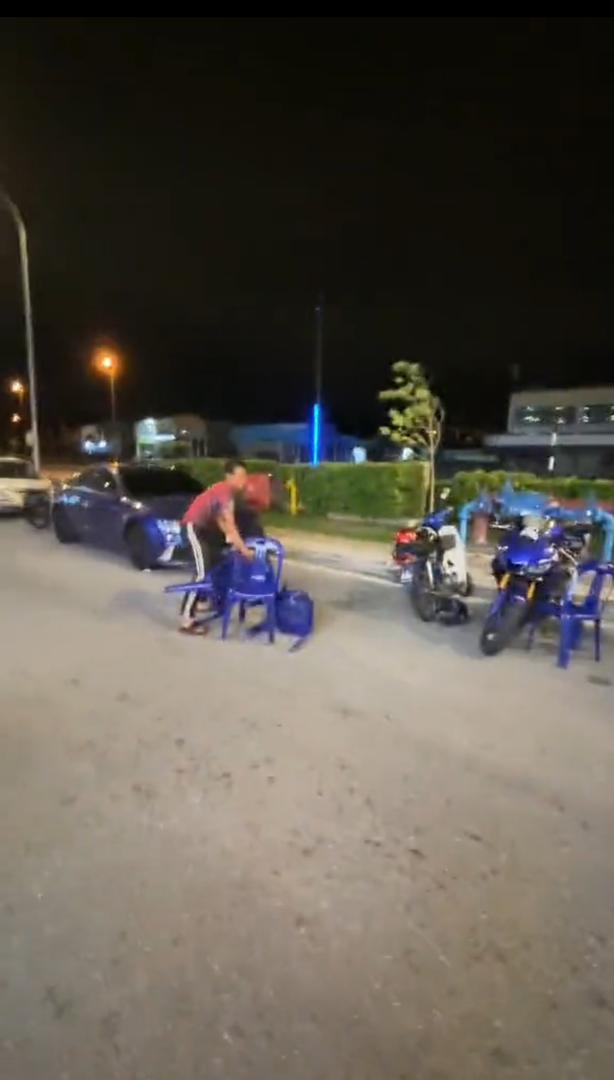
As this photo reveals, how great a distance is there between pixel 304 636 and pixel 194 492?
554 centimetres

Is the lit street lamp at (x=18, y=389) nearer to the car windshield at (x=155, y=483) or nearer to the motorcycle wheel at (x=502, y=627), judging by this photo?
the car windshield at (x=155, y=483)

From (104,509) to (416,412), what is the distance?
674 cm

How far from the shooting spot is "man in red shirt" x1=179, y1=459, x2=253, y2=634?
755 cm

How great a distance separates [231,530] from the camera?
7344 mm

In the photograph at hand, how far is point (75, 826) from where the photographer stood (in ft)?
12.7

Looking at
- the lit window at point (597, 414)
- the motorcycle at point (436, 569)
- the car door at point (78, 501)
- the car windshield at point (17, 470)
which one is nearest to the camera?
the motorcycle at point (436, 569)

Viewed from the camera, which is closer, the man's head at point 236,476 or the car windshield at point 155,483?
the man's head at point 236,476

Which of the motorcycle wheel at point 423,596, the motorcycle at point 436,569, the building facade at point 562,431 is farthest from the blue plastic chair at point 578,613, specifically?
the building facade at point 562,431

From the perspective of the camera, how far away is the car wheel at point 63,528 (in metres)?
14.2

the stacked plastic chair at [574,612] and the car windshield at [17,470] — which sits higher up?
the car windshield at [17,470]

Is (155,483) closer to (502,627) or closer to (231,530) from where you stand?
(231,530)

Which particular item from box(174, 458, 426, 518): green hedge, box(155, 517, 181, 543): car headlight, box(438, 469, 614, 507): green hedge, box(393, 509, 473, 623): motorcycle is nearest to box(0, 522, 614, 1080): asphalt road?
box(393, 509, 473, 623): motorcycle

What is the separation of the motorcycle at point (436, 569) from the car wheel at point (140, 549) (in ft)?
→ 13.0

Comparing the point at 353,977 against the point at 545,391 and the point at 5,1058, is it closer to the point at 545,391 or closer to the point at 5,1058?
the point at 5,1058
